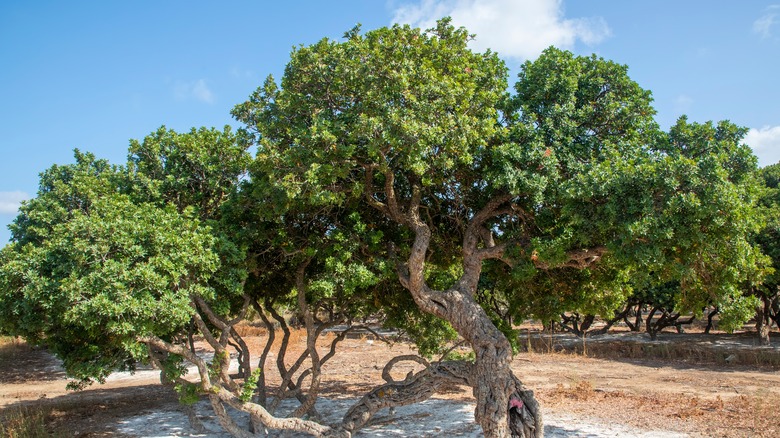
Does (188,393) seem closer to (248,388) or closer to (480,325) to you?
(248,388)

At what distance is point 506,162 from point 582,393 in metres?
9.17

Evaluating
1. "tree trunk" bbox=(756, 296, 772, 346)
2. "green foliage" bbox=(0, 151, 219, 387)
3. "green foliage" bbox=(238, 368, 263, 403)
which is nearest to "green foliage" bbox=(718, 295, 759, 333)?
"green foliage" bbox=(238, 368, 263, 403)

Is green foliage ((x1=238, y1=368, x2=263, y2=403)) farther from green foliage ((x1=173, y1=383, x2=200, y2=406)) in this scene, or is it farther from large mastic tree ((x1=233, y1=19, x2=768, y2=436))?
large mastic tree ((x1=233, y1=19, x2=768, y2=436))

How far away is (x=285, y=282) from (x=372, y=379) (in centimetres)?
814

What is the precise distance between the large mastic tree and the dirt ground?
3.84 m

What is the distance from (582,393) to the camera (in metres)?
15.0

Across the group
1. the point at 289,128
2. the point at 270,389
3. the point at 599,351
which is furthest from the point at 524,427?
the point at 599,351

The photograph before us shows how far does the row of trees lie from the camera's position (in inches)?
311

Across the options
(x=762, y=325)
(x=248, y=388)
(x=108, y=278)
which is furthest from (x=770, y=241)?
(x=108, y=278)

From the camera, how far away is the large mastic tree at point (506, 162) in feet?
26.2

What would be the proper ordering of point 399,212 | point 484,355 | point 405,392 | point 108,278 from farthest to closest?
point 405,392, point 399,212, point 484,355, point 108,278

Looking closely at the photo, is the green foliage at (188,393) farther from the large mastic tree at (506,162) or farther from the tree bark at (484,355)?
the tree bark at (484,355)

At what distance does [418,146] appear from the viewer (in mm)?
8305

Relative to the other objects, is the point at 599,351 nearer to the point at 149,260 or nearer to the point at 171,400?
the point at 171,400
